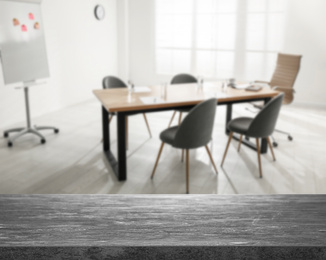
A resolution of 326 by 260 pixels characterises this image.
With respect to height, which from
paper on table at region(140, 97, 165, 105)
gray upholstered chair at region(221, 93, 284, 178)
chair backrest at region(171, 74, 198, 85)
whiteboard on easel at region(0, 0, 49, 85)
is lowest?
gray upholstered chair at region(221, 93, 284, 178)

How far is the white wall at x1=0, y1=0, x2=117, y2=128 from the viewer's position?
557 cm

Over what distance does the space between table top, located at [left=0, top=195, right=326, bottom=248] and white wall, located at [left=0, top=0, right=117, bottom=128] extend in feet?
15.8

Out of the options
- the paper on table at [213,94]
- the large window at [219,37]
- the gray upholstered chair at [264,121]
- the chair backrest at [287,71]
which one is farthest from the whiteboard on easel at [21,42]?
the large window at [219,37]

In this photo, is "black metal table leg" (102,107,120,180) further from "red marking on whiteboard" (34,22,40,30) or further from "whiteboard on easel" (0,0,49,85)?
"red marking on whiteboard" (34,22,40,30)

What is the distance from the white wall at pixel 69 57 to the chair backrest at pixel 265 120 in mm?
3607

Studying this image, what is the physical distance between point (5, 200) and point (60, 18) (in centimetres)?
580

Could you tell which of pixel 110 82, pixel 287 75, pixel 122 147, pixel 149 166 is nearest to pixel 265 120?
pixel 149 166

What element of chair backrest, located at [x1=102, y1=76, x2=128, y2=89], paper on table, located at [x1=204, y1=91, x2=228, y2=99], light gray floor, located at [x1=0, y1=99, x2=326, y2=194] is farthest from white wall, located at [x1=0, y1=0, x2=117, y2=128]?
paper on table, located at [x1=204, y1=91, x2=228, y2=99]

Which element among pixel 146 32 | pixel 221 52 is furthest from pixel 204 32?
pixel 146 32

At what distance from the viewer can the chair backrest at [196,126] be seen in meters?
3.15

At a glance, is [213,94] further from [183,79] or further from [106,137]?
[106,137]

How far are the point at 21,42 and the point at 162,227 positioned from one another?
14.8 ft

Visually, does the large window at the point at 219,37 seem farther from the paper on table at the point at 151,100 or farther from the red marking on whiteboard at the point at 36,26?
the paper on table at the point at 151,100

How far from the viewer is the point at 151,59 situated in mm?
8125
